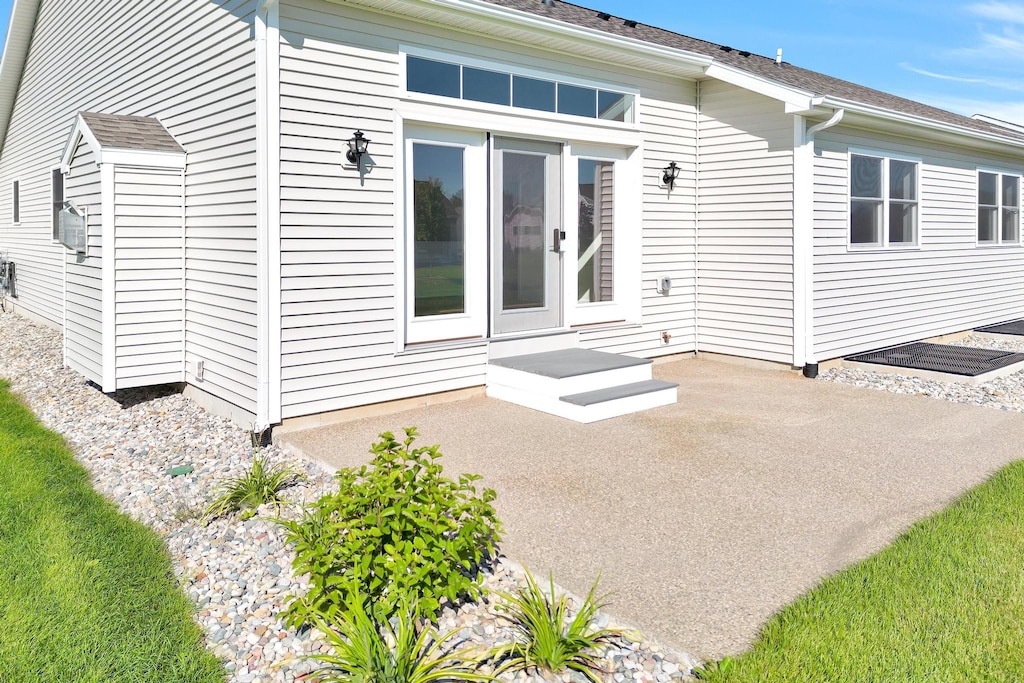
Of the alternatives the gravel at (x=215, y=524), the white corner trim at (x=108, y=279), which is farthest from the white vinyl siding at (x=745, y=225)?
the white corner trim at (x=108, y=279)

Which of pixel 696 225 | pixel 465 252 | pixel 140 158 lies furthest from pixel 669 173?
pixel 140 158

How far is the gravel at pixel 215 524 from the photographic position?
284 centimetres

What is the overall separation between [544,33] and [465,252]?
6.68 feet

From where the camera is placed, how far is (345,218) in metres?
5.83

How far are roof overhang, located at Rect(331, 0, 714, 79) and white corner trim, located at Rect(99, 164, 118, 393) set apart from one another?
235 cm

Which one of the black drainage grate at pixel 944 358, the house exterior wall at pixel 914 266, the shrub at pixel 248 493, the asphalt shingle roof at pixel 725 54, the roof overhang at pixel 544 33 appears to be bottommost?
the shrub at pixel 248 493

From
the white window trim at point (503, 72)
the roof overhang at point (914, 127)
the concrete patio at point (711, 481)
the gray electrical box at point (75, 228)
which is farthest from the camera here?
the roof overhang at point (914, 127)

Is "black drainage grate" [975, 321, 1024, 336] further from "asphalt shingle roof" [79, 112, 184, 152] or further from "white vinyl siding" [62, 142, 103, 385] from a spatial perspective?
"white vinyl siding" [62, 142, 103, 385]

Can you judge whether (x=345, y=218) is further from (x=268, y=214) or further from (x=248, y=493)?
(x=248, y=493)

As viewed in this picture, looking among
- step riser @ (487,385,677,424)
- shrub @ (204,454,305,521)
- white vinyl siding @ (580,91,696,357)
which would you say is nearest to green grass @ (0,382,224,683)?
shrub @ (204,454,305,521)

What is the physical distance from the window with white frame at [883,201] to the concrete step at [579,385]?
3585 mm

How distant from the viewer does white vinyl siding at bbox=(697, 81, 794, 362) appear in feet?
→ 25.8

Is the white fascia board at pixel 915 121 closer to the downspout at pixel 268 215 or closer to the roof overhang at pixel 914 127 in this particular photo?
the roof overhang at pixel 914 127

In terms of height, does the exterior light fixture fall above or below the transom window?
below
